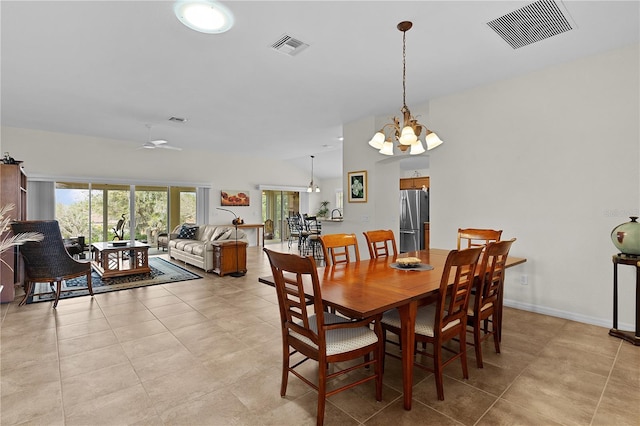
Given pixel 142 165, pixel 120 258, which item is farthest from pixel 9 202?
pixel 142 165

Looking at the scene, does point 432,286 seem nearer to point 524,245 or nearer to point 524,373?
point 524,373

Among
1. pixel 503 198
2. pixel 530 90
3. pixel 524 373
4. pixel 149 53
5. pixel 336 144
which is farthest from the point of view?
pixel 336 144

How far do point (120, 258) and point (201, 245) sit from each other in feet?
4.67

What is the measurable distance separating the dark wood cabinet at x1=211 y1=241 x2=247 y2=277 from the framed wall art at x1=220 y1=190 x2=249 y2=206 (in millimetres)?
3724

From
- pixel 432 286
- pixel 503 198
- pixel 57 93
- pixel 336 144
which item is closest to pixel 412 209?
pixel 336 144

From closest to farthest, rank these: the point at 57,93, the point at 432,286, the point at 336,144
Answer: the point at 432,286, the point at 57,93, the point at 336,144

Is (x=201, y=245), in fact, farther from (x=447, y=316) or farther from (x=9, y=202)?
(x=447, y=316)

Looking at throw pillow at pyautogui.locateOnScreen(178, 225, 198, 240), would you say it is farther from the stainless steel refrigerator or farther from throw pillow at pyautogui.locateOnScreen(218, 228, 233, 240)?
the stainless steel refrigerator

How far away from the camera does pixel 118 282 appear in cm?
516

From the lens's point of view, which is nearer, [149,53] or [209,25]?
[209,25]

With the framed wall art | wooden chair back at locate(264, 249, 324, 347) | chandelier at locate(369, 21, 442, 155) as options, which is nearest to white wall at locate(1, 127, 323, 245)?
the framed wall art

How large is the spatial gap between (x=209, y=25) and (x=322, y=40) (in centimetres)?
100

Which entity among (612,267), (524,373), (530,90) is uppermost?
(530,90)

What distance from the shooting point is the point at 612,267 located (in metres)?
3.26
